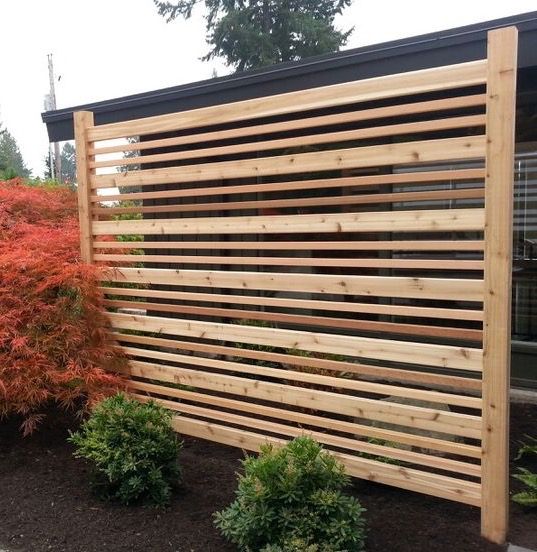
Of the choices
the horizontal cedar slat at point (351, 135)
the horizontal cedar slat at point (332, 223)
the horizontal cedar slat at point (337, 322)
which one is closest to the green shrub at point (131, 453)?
the horizontal cedar slat at point (337, 322)

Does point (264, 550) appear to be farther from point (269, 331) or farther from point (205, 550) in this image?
point (269, 331)

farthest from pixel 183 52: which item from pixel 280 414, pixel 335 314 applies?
pixel 280 414

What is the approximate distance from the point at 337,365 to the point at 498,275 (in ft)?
3.81

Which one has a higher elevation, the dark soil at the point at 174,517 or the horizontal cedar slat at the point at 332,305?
the horizontal cedar slat at the point at 332,305

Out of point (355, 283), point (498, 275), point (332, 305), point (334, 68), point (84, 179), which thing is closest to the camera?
point (498, 275)

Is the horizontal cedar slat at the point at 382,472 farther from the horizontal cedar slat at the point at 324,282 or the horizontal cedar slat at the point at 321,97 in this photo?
Result: the horizontal cedar slat at the point at 321,97

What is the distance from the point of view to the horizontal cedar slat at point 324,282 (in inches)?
121

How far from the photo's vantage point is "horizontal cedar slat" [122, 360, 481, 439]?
312 centimetres

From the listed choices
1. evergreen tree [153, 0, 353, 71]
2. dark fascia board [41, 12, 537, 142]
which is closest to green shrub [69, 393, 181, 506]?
dark fascia board [41, 12, 537, 142]

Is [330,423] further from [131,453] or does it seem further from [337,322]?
[131,453]

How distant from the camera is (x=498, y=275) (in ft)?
9.43

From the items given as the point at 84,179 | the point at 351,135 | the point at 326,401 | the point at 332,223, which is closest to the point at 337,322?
the point at 326,401

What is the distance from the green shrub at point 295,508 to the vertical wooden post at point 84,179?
2.73 m

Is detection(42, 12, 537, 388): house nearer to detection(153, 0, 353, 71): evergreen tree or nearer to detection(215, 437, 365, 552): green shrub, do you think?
detection(215, 437, 365, 552): green shrub
